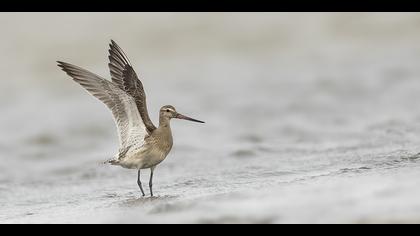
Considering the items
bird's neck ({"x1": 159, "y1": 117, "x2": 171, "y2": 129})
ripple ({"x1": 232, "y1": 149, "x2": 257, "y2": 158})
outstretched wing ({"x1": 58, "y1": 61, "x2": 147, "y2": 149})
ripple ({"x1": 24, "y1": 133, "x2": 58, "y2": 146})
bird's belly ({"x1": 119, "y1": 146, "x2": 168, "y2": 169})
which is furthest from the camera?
ripple ({"x1": 24, "y1": 133, "x2": 58, "y2": 146})

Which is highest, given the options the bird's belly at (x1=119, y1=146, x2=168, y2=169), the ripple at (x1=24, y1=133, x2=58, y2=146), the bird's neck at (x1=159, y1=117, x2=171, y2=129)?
the ripple at (x1=24, y1=133, x2=58, y2=146)

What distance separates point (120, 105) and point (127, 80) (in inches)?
12.4

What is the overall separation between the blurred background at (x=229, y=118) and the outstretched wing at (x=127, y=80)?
3.27 feet

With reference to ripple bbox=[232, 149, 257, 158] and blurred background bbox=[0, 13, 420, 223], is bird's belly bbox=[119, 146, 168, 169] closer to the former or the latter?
blurred background bbox=[0, 13, 420, 223]

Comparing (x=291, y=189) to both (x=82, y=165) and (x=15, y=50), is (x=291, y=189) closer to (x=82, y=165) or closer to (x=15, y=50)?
(x=82, y=165)

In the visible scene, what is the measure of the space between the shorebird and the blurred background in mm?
472

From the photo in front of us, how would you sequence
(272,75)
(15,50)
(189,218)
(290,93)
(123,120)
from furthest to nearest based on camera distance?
(15,50), (272,75), (290,93), (123,120), (189,218)

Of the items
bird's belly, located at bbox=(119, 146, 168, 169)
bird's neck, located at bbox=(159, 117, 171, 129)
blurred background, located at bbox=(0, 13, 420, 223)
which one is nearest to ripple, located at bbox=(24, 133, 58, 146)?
blurred background, located at bbox=(0, 13, 420, 223)

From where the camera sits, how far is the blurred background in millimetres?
8172

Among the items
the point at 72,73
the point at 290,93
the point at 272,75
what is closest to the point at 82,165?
the point at 72,73

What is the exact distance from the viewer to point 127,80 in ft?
34.1

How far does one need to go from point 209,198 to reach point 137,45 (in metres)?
14.4

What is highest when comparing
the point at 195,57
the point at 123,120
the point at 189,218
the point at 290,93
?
the point at 195,57

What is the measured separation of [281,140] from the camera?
15086 mm
